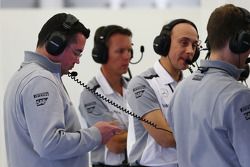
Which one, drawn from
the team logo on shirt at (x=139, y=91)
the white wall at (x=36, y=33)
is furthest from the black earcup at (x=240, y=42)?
the white wall at (x=36, y=33)

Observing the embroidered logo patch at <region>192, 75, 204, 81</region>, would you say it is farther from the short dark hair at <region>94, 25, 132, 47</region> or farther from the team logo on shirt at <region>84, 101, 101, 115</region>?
the short dark hair at <region>94, 25, 132, 47</region>

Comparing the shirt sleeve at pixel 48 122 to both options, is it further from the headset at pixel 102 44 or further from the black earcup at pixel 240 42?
the headset at pixel 102 44

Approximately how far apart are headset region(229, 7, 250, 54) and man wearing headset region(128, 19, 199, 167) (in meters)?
0.67

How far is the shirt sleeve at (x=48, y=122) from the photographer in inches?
66.5

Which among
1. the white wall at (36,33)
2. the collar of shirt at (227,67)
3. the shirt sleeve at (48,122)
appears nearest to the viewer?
the collar of shirt at (227,67)

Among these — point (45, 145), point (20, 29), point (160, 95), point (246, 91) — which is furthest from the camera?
point (20, 29)

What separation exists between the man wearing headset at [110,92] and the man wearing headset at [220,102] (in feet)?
3.31

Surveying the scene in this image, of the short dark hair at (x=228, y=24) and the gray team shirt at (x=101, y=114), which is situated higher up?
the short dark hair at (x=228, y=24)

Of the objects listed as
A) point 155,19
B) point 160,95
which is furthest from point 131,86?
point 155,19

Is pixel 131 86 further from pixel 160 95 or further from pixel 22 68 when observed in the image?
pixel 22 68

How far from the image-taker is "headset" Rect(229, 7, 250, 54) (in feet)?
4.78

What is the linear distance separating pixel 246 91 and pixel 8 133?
950mm

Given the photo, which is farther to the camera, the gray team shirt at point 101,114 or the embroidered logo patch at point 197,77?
the gray team shirt at point 101,114

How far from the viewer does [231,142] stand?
143 cm
